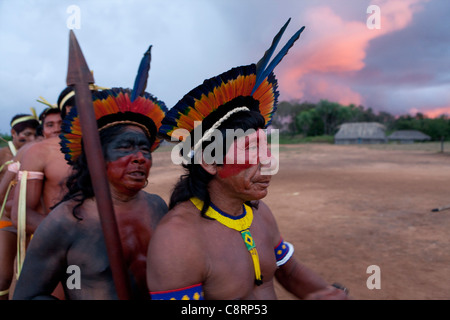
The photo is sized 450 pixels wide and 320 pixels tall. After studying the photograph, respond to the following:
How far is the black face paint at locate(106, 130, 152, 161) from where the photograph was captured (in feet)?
5.79

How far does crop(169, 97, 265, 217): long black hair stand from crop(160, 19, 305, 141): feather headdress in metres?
0.02

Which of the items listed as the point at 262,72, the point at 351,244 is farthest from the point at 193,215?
the point at 351,244

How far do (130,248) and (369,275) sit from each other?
433cm

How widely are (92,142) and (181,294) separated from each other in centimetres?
78

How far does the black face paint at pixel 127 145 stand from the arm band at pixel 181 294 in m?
0.76

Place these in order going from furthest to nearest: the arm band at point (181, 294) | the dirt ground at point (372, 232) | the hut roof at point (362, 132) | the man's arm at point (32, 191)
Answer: the hut roof at point (362, 132)
the dirt ground at point (372, 232)
the man's arm at point (32, 191)
the arm band at point (181, 294)

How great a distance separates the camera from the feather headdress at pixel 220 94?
155 centimetres

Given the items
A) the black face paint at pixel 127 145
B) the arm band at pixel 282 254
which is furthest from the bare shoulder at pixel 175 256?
the arm band at pixel 282 254

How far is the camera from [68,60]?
1.29 meters

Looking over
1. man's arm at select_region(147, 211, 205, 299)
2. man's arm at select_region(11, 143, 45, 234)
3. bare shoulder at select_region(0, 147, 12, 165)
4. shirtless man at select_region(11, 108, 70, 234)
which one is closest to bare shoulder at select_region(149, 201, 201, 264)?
man's arm at select_region(147, 211, 205, 299)

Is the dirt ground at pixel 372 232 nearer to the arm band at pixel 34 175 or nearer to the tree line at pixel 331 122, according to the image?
the arm band at pixel 34 175

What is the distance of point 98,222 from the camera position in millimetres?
1793

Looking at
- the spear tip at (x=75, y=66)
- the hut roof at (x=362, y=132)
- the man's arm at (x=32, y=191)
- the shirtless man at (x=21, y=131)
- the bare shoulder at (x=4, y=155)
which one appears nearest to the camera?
the spear tip at (x=75, y=66)
